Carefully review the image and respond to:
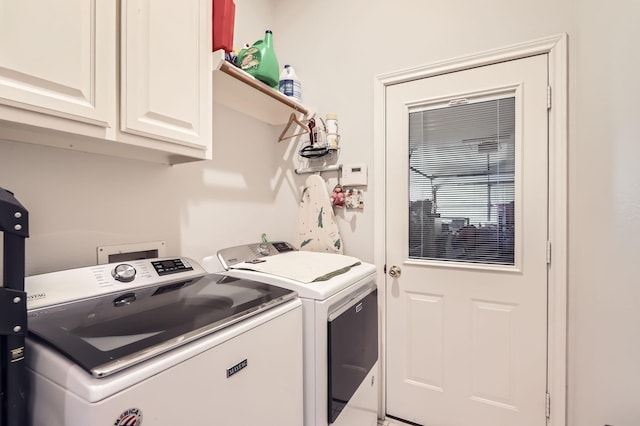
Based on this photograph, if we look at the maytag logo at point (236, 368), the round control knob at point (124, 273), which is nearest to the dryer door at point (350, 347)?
the maytag logo at point (236, 368)

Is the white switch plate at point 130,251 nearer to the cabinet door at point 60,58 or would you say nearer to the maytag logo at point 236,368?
the cabinet door at point 60,58

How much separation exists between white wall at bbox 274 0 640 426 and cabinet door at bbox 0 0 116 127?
1.40 metres

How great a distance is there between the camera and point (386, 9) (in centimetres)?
190

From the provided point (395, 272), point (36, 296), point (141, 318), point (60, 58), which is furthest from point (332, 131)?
point (36, 296)

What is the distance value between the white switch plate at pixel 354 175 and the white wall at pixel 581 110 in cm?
6

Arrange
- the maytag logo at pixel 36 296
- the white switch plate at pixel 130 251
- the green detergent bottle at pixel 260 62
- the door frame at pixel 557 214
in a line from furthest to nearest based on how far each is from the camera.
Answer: the green detergent bottle at pixel 260 62
the door frame at pixel 557 214
the white switch plate at pixel 130 251
the maytag logo at pixel 36 296

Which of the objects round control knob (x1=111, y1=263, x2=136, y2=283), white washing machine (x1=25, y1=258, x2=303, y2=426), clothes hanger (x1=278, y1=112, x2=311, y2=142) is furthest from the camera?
clothes hanger (x1=278, y1=112, x2=311, y2=142)

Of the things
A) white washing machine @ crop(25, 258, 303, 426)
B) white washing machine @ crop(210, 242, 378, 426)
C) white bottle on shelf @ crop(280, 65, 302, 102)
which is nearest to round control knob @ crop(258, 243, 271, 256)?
white washing machine @ crop(210, 242, 378, 426)

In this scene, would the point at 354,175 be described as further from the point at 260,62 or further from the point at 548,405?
the point at 548,405

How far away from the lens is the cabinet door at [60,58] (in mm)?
738

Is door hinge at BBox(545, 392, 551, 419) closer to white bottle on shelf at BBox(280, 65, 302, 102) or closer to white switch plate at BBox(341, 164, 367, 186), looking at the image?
white switch plate at BBox(341, 164, 367, 186)

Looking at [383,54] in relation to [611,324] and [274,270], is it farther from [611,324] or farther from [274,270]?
[611,324]

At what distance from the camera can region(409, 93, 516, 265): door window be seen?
1653mm

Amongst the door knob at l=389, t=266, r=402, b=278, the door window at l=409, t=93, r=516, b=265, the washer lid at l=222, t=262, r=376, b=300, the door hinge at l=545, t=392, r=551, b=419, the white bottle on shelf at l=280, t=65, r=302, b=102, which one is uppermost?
the white bottle on shelf at l=280, t=65, r=302, b=102
